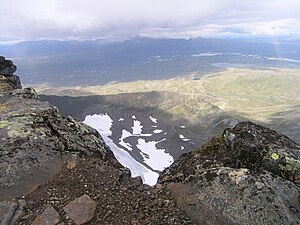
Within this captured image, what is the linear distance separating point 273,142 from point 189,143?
565 feet

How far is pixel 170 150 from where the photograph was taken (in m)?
168

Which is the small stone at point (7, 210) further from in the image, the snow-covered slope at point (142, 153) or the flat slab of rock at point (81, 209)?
the snow-covered slope at point (142, 153)

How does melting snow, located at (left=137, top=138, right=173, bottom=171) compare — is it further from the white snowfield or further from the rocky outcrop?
the rocky outcrop

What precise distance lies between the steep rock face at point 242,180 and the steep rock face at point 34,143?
486 centimetres

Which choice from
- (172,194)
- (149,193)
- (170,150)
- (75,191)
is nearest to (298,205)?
(172,194)

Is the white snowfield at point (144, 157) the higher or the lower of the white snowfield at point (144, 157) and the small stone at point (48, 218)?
the lower

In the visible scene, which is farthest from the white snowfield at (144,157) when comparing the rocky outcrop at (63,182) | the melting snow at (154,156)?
the rocky outcrop at (63,182)

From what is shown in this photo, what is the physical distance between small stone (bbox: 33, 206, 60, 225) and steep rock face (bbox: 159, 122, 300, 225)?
4.66 meters

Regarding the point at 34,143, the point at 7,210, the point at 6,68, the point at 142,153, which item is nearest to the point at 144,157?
the point at 142,153

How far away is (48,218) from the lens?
11.3 meters

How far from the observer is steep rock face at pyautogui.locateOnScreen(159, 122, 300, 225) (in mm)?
11695

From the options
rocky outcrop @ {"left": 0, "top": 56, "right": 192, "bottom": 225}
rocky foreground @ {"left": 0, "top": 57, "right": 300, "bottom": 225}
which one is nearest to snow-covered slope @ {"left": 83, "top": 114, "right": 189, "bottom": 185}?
rocky outcrop @ {"left": 0, "top": 56, "right": 192, "bottom": 225}

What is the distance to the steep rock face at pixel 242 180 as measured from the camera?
11.7 meters

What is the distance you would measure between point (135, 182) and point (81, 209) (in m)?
3.06
